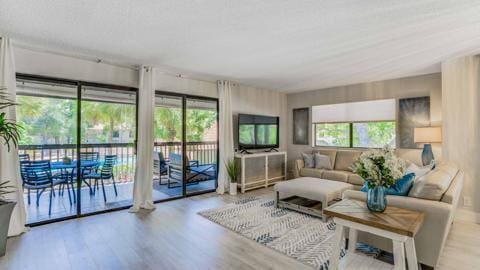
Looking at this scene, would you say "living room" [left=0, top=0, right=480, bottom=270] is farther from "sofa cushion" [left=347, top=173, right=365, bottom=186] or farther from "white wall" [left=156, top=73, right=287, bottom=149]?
"sofa cushion" [left=347, top=173, right=365, bottom=186]

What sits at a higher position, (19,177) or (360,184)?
(19,177)

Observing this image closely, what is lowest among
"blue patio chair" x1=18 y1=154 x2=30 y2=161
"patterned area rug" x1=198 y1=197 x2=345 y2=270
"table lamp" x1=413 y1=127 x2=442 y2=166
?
"patterned area rug" x1=198 y1=197 x2=345 y2=270

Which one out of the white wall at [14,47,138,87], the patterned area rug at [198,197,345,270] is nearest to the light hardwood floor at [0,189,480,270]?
the patterned area rug at [198,197,345,270]

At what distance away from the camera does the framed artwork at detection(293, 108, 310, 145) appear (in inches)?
A: 245

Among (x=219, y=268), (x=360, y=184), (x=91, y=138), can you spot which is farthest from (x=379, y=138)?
(x=91, y=138)

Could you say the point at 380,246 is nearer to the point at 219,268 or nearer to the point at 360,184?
the point at 219,268

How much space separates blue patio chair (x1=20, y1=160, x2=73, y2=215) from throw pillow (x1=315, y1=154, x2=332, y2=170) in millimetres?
4813

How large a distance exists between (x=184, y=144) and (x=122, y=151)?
1.13 m

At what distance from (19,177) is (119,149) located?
1.33 meters

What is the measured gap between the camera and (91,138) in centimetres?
377

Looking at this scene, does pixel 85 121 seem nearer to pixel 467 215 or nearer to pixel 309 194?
pixel 309 194

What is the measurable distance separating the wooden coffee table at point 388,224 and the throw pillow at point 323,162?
3.03 metres

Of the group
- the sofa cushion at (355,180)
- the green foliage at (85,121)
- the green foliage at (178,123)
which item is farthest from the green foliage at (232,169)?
the sofa cushion at (355,180)

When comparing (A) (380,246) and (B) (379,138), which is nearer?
(A) (380,246)
